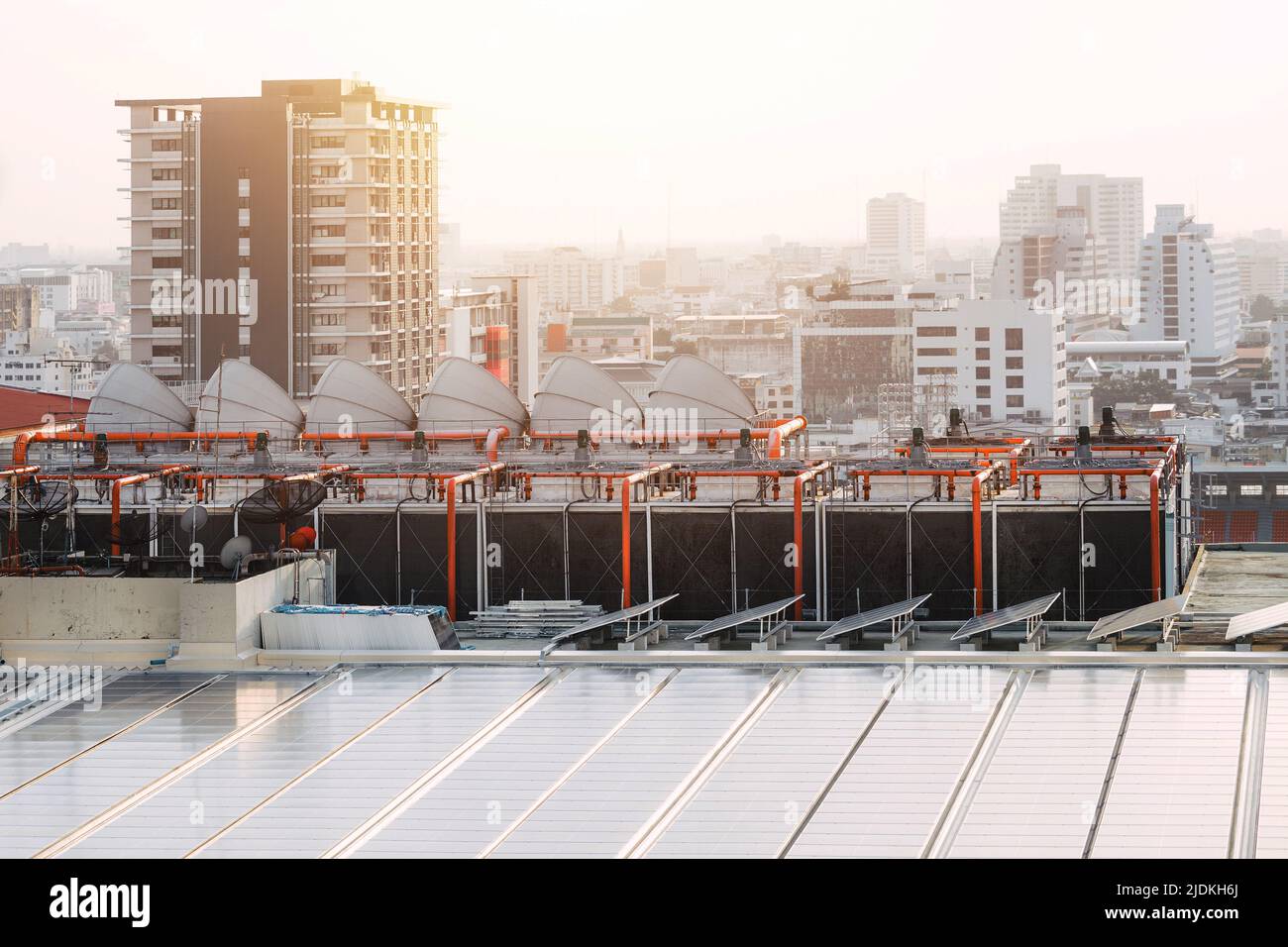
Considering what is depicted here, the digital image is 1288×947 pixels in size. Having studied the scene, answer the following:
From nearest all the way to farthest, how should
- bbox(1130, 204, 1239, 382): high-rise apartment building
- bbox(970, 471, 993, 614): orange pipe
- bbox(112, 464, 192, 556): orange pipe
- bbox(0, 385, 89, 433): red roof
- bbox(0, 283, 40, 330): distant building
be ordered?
bbox(970, 471, 993, 614): orange pipe < bbox(112, 464, 192, 556): orange pipe < bbox(0, 385, 89, 433): red roof < bbox(0, 283, 40, 330): distant building < bbox(1130, 204, 1239, 382): high-rise apartment building

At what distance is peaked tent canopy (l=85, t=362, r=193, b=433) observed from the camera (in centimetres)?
2952

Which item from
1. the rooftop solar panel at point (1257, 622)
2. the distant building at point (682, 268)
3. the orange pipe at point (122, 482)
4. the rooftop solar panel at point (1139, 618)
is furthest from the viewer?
the distant building at point (682, 268)

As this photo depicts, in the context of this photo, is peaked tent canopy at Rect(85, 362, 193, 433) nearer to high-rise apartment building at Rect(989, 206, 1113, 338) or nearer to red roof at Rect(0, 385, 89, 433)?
red roof at Rect(0, 385, 89, 433)

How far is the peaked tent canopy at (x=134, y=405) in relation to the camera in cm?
2952

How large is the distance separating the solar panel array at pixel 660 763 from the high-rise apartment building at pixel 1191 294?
4799 inches

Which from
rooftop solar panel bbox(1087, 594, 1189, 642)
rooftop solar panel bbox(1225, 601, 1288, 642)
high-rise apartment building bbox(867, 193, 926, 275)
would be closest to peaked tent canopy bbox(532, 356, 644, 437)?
rooftop solar panel bbox(1087, 594, 1189, 642)

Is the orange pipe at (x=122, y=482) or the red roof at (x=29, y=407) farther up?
the red roof at (x=29, y=407)

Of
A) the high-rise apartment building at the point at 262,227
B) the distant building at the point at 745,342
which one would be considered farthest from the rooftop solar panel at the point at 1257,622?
the distant building at the point at 745,342

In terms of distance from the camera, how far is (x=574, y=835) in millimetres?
9617

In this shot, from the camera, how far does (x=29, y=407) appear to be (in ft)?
125

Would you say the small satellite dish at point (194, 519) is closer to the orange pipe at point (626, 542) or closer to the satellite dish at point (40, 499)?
the satellite dish at point (40, 499)

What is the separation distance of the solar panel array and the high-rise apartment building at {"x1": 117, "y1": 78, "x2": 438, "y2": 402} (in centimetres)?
4714

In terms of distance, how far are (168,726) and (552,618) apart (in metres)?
5.38
